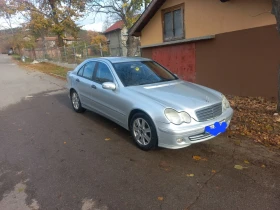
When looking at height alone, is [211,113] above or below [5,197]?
above

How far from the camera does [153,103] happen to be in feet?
12.3

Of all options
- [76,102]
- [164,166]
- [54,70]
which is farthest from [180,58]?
[54,70]

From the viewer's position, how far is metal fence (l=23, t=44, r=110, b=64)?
16.2 metres

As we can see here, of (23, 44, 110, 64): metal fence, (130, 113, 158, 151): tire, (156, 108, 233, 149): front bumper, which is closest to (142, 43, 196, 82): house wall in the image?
(130, 113, 158, 151): tire

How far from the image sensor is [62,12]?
79.8 feet

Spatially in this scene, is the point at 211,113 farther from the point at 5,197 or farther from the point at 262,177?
the point at 5,197

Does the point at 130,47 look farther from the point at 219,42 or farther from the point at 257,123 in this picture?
the point at 257,123

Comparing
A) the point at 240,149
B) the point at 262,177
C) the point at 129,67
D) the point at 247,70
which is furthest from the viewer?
the point at 247,70

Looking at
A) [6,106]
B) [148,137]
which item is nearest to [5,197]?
[148,137]

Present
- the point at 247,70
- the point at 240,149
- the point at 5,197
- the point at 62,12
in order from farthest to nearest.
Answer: the point at 62,12 < the point at 247,70 < the point at 240,149 < the point at 5,197

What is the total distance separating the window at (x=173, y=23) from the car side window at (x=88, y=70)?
4.79 m

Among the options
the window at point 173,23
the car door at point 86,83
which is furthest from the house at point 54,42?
the car door at point 86,83

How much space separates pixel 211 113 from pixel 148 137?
3.54 feet

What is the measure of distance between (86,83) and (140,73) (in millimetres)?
1443
